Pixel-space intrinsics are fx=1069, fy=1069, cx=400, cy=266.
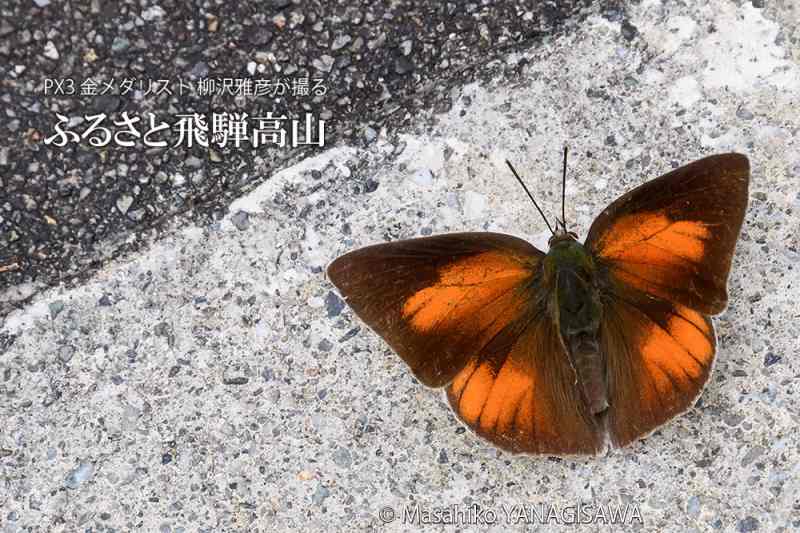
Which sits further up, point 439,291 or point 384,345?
point 439,291

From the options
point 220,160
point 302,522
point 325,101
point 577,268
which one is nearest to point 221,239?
point 220,160

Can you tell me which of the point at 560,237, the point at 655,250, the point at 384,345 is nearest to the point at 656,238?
the point at 655,250

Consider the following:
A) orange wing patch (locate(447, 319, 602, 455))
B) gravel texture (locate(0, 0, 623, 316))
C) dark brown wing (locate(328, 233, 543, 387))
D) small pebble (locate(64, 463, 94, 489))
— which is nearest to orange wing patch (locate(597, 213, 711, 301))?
dark brown wing (locate(328, 233, 543, 387))

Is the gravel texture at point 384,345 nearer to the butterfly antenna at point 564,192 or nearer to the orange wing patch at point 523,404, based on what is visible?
the butterfly antenna at point 564,192

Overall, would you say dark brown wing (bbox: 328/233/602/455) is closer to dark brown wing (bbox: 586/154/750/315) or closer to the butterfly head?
the butterfly head

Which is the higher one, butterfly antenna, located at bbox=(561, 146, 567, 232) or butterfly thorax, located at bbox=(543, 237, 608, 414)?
butterfly antenna, located at bbox=(561, 146, 567, 232)

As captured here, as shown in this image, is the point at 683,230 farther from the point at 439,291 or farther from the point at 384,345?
the point at 384,345

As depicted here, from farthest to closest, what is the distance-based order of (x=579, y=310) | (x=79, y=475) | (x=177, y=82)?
(x=177, y=82) < (x=79, y=475) < (x=579, y=310)

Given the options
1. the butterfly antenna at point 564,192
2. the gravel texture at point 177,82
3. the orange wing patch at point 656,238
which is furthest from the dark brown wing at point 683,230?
the gravel texture at point 177,82
